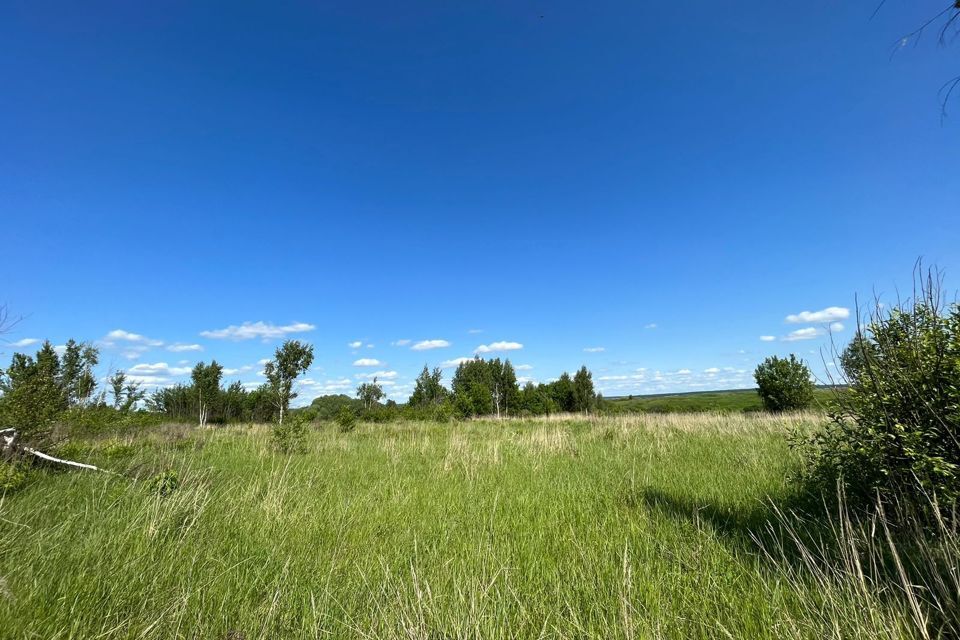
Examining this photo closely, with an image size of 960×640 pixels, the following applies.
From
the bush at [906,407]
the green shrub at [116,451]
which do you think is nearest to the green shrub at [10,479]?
the green shrub at [116,451]

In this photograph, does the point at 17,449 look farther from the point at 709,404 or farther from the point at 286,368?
the point at 709,404

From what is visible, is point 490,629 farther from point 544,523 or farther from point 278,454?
point 278,454

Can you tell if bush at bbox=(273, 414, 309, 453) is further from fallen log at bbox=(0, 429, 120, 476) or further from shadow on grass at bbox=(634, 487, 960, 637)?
shadow on grass at bbox=(634, 487, 960, 637)

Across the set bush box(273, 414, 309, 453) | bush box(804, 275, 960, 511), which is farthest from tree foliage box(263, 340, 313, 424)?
bush box(804, 275, 960, 511)

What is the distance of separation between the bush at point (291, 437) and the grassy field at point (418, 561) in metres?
3.25

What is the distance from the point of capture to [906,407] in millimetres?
3176

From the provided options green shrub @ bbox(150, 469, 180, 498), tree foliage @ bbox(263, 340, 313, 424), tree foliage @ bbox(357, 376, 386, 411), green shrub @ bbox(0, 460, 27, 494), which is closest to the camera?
green shrub @ bbox(0, 460, 27, 494)

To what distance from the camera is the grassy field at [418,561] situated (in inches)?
83.2

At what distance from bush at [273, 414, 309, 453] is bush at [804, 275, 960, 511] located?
9889 millimetres

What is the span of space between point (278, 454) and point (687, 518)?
8.33 m

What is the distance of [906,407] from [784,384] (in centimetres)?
2617

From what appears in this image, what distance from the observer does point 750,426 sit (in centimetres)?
1222

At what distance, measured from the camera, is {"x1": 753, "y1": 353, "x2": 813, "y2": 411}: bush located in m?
23.2

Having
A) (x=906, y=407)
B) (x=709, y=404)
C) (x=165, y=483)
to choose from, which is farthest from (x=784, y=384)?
(x=709, y=404)
